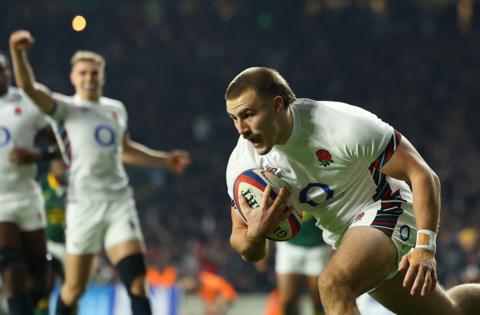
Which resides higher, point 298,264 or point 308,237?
point 308,237

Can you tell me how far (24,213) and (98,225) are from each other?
0.55 m

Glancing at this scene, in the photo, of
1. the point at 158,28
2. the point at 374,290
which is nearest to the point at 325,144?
the point at 374,290

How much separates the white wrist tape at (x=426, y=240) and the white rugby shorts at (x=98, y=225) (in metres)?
3.03

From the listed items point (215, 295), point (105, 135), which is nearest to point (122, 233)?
point (105, 135)

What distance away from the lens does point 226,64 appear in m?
24.5

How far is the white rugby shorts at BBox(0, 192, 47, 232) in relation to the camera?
675cm

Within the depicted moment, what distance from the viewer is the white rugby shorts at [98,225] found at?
6785 mm

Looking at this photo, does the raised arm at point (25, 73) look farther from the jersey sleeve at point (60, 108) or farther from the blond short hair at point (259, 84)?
the blond short hair at point (259, 84)

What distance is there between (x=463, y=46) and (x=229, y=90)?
20.1 m

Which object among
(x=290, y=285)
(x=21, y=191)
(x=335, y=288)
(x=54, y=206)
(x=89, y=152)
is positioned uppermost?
(x=335, y=288)

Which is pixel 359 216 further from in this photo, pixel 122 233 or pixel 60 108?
pixel 60 108

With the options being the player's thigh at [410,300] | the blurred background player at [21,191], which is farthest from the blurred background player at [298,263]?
the player's thigh at [410,300]

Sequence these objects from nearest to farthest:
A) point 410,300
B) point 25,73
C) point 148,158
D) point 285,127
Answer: point 285,127, point 410,300, point 25,73, point 148,158

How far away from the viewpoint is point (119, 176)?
7.05m
